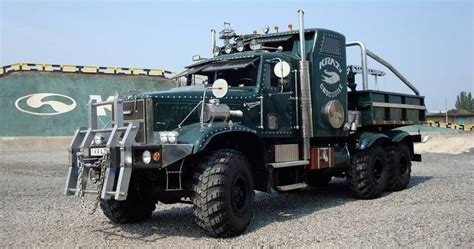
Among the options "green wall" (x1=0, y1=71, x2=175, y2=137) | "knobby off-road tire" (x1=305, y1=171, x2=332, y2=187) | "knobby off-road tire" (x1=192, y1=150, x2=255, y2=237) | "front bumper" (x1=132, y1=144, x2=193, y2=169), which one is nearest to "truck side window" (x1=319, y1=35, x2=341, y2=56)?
"knobby off-road tire" (x1=305, y1=171, x2=332, y2=187)

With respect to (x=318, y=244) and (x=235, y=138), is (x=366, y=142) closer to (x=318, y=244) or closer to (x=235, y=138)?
(x=235, y=138)

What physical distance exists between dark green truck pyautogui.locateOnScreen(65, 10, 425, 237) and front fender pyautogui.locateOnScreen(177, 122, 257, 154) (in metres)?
0.02

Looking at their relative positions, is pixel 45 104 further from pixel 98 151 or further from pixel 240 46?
pixel 98 151

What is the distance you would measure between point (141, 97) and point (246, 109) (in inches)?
66.8

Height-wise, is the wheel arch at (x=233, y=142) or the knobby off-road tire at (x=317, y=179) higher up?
the wheel arch at (x=233, y=142)

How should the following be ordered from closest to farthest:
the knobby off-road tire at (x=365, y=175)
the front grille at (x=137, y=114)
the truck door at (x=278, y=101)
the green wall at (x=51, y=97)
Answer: the front grille at (x=137, y=114), the truck door at (x=278, y=101), the knobby off-road tire at (x=365, y=175), the green wall at (x=51, y=97)

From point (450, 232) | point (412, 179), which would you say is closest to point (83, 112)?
Result: point (412, 179)

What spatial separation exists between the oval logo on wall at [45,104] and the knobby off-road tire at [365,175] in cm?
2627

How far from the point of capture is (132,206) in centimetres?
764

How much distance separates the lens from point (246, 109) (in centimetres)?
769

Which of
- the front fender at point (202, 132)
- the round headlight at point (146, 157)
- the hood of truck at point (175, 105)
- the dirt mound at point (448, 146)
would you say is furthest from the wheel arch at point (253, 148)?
the dirt mound at point (448, 146)

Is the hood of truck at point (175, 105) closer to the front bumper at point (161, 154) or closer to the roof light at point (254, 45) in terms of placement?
the front bumper at point (161, 154)

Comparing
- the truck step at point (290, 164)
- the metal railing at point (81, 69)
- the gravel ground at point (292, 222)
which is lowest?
the gravel ground at point (292, 222)

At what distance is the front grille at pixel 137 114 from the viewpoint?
6.71 metres
